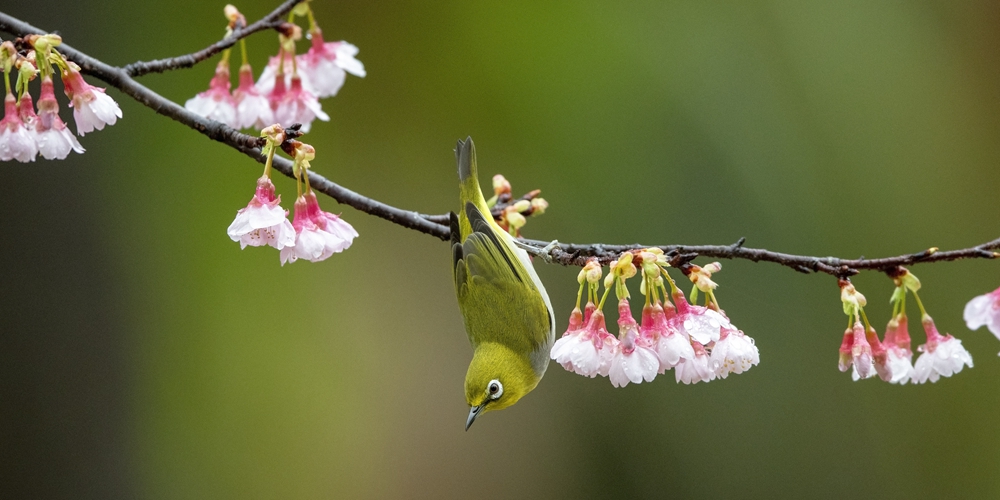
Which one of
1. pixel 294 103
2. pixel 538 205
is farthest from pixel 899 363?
pixel 294 103

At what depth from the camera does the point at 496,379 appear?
1.34 meters

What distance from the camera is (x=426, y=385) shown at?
2.90 metres

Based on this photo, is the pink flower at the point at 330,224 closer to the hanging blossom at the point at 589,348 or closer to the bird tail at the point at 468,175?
the hanging blossom at the point at 589,348

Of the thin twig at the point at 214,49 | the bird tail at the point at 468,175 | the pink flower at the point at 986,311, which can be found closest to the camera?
the pink flower at the point at 986,311

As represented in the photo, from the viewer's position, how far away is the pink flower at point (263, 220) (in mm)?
894

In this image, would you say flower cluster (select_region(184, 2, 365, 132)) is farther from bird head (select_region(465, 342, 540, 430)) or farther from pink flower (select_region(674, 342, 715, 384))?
pink flower (select_region(674, 342, 715, 384))

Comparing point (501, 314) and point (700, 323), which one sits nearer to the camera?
point (700, 323)

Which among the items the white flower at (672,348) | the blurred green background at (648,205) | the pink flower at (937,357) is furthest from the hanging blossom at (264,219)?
the blurred green background at (648,205)

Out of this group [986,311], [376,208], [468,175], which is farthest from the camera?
[468,175]

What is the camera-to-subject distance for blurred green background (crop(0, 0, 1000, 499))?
2705 mm

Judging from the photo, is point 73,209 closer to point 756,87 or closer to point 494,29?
point 494,29

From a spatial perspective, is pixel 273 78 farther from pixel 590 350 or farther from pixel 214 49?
pixel 590 350

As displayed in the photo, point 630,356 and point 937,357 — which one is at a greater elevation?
point 937,357

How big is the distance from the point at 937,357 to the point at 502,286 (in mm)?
690
